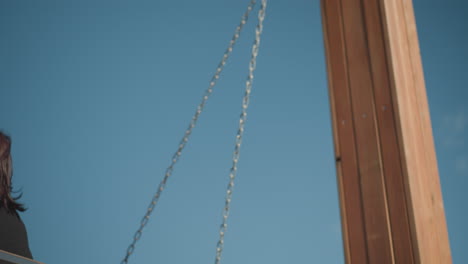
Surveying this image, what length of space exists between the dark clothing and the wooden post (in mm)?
932

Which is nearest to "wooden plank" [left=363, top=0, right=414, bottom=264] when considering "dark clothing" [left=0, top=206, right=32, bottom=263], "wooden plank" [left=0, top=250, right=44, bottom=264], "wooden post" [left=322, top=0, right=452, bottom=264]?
"wooden post" [left=322, top=0, right=452, bottom=264]

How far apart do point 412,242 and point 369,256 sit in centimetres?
8

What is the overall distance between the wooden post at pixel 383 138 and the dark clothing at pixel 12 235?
93 cm

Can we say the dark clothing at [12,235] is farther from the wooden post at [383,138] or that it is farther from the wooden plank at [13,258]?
the wooden post at [383,138]

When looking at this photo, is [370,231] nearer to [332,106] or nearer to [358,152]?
[358,152]

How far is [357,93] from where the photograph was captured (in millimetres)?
902

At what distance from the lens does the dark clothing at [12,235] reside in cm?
129

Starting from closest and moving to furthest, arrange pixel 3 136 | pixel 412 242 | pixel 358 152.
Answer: pixel 412 242 → pixel 358 152 → pixel 3 136

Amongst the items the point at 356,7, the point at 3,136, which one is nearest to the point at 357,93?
the point at 356,7

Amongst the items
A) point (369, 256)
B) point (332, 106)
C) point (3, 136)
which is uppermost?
point (3, 136)

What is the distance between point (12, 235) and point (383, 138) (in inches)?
40.8

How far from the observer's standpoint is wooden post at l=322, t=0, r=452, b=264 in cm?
79

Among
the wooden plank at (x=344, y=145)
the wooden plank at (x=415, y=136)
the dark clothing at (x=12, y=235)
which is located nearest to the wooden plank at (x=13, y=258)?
the dark clothing at (x=12, y=235)

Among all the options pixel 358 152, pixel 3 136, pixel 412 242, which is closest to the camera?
pixel 412 242
